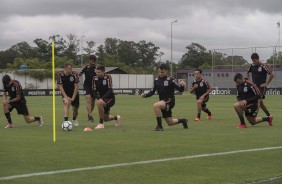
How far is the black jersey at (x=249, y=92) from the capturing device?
14.7 meters

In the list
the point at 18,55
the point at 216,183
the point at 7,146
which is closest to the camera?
the point at 216,183

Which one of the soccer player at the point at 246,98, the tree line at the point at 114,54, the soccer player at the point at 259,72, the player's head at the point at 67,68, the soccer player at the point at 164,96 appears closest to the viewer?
the soccer player at the point at 164,96

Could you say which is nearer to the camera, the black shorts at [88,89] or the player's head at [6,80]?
the player's head at [6,80]

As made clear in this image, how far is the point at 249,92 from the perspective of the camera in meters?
14.9

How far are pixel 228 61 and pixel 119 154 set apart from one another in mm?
61013

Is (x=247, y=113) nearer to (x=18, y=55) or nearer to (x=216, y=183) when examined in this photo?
(x=216, y=183)

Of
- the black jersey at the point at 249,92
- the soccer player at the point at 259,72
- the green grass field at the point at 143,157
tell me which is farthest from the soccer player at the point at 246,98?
the soccer player at the point at 259,72

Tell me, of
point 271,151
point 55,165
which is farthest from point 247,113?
point 55,165

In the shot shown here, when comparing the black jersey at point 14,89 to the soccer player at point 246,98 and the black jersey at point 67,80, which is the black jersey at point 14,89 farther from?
the soccer player at point 246,98

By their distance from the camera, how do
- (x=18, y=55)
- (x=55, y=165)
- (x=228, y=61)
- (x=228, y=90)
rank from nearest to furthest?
(x=55, y=165) < (x=228, y=90) < (x=228, y=61) < (x=18, y=55)

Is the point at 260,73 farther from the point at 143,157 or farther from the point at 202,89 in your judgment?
the point at 143,157

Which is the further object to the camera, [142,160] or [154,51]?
[154,51]

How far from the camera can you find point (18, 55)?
13638cm

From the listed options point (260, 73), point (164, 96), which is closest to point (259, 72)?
point (260, 73)
